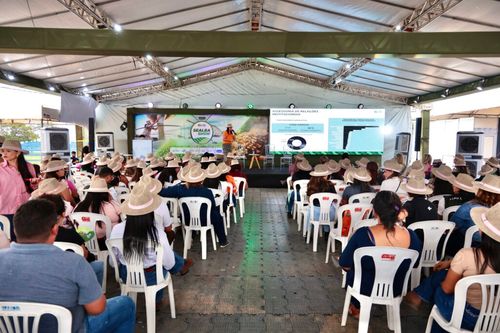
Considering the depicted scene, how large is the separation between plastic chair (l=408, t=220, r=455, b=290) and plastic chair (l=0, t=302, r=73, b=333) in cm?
270

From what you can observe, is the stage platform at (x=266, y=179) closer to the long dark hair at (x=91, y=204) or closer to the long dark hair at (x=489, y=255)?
the long dark hair at (x=91, y=204)

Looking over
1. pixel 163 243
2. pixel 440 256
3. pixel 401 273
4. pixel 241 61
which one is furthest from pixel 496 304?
pixel 241 61

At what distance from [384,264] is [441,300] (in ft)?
1.23

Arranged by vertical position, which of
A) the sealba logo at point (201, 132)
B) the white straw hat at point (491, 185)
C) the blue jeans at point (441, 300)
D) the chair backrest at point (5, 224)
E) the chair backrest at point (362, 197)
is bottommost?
the blue jeans at point (441, 300)

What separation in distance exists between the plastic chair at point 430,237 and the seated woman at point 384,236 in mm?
719

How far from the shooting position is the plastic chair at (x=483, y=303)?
1786mm

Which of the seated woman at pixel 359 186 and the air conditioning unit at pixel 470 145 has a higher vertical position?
the air conditioning unit at pixel 470 145

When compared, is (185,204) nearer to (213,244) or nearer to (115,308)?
(213,244)

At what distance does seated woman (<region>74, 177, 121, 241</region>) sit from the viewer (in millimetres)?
3186

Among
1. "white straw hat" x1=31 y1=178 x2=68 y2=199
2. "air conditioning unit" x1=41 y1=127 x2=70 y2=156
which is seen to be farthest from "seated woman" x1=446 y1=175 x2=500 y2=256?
"air conditioning unit" x1=41 y1=127 x2=70 y2=156

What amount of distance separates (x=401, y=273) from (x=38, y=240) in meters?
2.20

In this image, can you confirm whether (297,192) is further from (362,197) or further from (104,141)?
(104,141)

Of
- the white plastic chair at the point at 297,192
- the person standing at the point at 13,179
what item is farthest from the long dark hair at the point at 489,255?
the person standing at the point at 13,179

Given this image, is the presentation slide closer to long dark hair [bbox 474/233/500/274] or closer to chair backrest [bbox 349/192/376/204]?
chair backrest [bbox 349/192/376/204]
